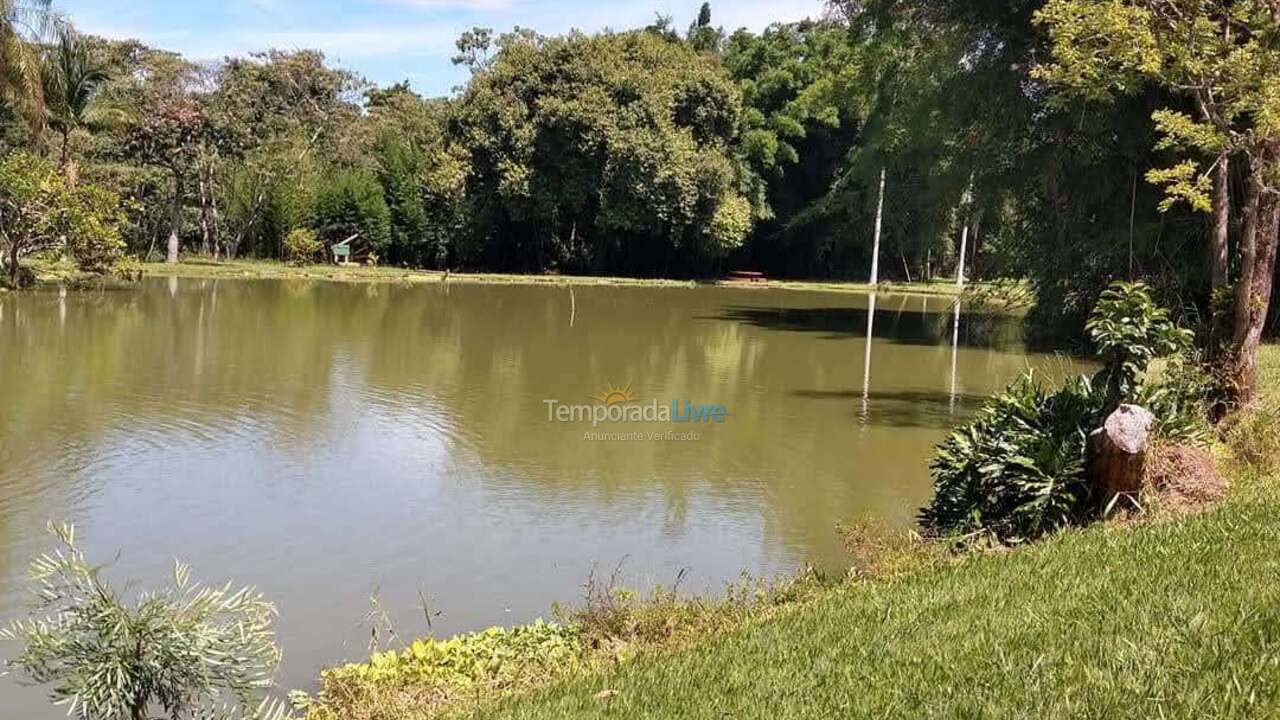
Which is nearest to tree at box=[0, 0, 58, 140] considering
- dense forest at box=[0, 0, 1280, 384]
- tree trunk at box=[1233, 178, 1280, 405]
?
dense forest at box=[0, 0, 1280, 384]

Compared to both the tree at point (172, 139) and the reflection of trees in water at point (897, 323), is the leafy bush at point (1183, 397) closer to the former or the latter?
the reflection of trees in water at point (897, 323)

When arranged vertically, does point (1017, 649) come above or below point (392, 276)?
below

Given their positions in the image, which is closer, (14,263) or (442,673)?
(442,673)

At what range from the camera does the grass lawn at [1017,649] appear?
3.29m

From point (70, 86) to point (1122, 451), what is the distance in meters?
27.1

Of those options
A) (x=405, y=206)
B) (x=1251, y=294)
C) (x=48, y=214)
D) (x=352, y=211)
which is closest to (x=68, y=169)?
(x=48, y=214)

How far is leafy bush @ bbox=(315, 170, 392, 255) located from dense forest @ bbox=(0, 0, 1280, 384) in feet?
0.27

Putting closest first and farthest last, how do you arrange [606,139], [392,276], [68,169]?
1. [68,169]
2. [392,276]
3. [606,139]

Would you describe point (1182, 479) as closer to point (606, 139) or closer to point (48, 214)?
point (48, 214)

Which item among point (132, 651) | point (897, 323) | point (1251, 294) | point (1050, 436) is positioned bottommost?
point (132, 651)

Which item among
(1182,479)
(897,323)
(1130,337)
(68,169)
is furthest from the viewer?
(897,323)

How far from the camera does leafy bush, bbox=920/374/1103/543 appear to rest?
6410mm

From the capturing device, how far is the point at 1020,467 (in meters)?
6.62

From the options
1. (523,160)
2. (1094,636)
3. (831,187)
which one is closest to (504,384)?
(1094,636)
